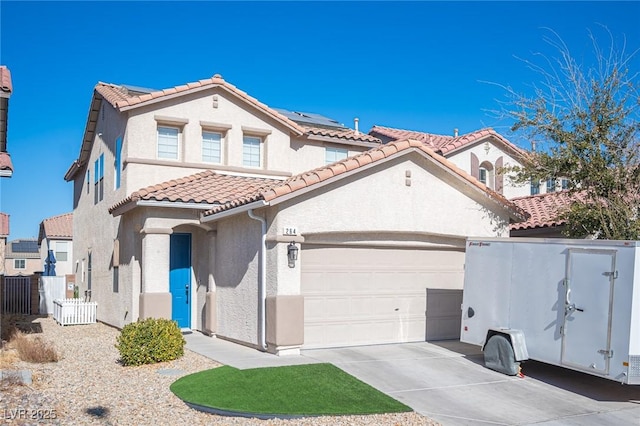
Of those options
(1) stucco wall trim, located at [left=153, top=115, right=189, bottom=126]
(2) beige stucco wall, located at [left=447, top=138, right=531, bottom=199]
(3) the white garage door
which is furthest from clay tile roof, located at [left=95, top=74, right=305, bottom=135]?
(2) beige stucco wall, located at [left=447, top=138, right=531, bottom=199]

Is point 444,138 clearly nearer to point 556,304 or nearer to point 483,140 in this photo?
point 483,140

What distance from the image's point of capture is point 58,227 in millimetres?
43375

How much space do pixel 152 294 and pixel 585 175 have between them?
10925 mm

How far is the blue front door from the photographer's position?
17.5 meters

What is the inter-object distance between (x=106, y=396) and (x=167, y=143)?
10132mm

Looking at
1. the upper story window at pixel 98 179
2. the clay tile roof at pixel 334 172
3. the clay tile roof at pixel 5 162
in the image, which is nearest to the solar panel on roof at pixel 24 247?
the upper story window at pixel 98 179

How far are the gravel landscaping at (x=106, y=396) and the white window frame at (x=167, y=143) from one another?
6557 mm

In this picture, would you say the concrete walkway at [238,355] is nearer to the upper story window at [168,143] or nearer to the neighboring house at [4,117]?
the neighboring house at [4,117]

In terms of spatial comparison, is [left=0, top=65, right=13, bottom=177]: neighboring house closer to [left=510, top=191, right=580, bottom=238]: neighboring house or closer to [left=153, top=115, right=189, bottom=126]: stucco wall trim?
[left=153, top=115, right=189, bottom=126]: stucco wall trim

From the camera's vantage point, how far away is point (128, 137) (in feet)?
58.5

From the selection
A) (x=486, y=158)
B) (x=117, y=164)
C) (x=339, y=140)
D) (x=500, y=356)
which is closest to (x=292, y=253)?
(x=500, y=356)

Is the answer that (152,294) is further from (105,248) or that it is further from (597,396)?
(597,396)

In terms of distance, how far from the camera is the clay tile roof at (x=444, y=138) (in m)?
25.5

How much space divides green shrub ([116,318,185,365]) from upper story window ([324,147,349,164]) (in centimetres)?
1064
